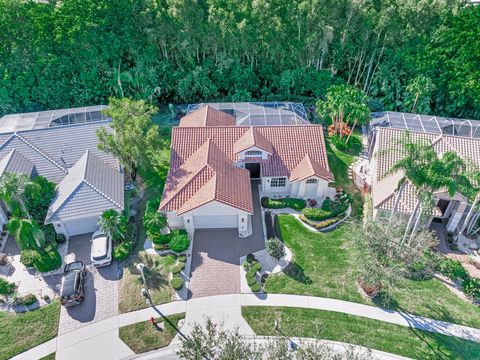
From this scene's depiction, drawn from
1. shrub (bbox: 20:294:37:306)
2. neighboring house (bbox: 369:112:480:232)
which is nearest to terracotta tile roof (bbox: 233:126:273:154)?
neighboring house (bbox: 369:112:480:232)

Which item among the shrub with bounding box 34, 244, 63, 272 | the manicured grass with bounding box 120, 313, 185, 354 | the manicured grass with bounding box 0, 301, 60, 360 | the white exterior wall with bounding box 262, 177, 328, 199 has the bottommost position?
Answer: the manicured grass with bounding box 0, 301, 60, 360

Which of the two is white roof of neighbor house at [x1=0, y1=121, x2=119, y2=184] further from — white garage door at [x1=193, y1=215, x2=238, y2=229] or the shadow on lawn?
the shadow on lawn

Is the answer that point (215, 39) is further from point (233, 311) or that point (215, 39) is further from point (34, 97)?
point (233, 311)

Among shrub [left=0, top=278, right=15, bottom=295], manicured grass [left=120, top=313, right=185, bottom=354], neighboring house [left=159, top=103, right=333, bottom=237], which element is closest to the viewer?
manicured grass [left=120, top=313, right=185, bottom=354]

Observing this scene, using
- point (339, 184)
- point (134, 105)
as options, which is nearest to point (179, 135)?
point (134, 105)

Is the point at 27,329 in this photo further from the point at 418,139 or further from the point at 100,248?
the point at 418,139

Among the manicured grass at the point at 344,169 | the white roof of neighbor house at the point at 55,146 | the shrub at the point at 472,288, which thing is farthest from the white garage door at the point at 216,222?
the shrub at the point at 472,288
